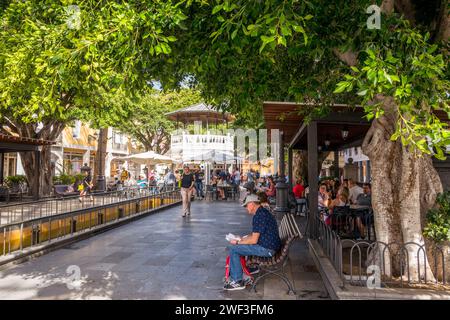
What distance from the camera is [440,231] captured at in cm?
525

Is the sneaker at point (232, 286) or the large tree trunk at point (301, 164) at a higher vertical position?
the large tree trunk at point (301, 164)

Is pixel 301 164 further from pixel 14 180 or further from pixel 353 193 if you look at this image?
pixel 14 180

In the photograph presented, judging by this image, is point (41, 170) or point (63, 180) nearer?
point (41, 170)

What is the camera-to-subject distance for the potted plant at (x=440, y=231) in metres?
5.26

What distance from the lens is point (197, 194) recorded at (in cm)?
2198

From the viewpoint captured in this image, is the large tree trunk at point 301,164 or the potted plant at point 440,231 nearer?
the potted plant at point 440,231

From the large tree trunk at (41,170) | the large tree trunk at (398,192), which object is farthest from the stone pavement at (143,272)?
the large tree trunk at (41,170)

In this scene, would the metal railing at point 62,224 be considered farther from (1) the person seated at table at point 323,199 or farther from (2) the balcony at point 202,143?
(2) the balcony at point 202,143

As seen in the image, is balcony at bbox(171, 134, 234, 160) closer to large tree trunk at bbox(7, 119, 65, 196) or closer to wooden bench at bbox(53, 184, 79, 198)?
wooden bench at bbox(53, 184, 79, 198)

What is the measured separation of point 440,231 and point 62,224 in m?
8.79

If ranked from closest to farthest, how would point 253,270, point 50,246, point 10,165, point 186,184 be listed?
point 253,270
point 50,246
point 186,184
point 10,165

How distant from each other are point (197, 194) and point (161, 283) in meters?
16.4
